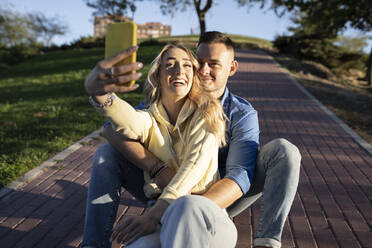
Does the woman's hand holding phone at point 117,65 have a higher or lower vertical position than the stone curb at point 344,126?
higher

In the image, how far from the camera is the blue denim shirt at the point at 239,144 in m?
2.07

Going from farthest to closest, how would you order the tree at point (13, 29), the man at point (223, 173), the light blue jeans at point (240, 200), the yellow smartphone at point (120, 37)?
1. the tree at point (13, 29)
2. the light blue jeans at point (240, 200)
3. the man at point (223, 173)
4. the yellow smartphone at point (120, 37)

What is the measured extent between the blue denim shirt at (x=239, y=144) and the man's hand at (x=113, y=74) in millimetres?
834

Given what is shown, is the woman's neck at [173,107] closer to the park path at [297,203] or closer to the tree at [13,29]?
the park path at [297,203]

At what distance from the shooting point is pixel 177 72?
2.16 meters

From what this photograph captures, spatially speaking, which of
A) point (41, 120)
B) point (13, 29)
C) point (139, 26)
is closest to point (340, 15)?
point (139, 26)

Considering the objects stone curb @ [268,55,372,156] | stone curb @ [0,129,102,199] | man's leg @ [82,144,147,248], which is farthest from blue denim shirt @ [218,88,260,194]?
stone curb @ [268,55,372,156]

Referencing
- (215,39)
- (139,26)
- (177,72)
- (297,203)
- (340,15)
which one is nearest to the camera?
(177,72)

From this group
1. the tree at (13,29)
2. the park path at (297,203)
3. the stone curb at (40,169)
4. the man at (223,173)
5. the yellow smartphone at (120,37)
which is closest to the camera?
the yellow smartphone at (120,37)

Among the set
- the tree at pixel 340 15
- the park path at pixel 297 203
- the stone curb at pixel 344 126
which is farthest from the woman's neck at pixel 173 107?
the tree at pixel 340 15

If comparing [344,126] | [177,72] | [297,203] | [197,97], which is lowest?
[297,203]

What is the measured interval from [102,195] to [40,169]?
257cm

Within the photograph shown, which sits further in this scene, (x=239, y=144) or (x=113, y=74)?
(x=239, y=144)

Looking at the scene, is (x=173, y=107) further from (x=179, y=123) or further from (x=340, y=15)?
(x=340, y=15)
